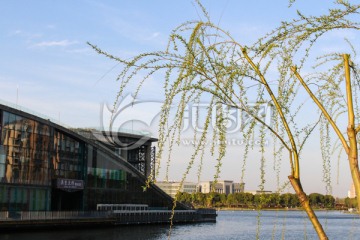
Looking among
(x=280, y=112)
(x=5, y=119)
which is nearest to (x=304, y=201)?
(x=280, y=112)

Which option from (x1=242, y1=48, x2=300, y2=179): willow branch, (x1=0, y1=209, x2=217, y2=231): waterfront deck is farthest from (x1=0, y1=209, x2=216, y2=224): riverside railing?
(x1=242, y1=48, x2=300, y2=179): willow branch

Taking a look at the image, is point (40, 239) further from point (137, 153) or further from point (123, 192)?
point (137, 153)

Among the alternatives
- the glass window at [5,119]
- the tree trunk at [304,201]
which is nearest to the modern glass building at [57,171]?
the glass window at [5,119]

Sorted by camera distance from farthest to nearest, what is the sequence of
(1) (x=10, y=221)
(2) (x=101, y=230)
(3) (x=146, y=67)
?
(2) (x=101, y=230) < (1) (x=10, y=221) < (3) (x=146, y=67)

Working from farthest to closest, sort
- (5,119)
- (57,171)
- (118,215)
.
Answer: (118,215) < (57,171) < (5,119)

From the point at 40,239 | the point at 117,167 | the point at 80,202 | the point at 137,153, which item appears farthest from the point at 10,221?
the point at 137,153

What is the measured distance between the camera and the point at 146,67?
5.31 meters

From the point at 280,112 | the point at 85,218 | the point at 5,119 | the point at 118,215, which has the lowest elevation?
the point at 85,218

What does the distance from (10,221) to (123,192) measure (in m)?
26.3

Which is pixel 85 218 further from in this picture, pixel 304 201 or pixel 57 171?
pixel 304 201

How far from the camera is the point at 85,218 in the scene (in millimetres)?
68188

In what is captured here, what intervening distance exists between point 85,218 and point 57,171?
7.40 meters

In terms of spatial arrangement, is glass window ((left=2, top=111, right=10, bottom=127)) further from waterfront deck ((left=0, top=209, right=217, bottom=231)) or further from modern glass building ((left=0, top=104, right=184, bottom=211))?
waterfront deck ((left=0, top=209, right=217, bottom=231))

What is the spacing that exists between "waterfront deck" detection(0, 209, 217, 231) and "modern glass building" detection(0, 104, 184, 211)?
2.81 m
